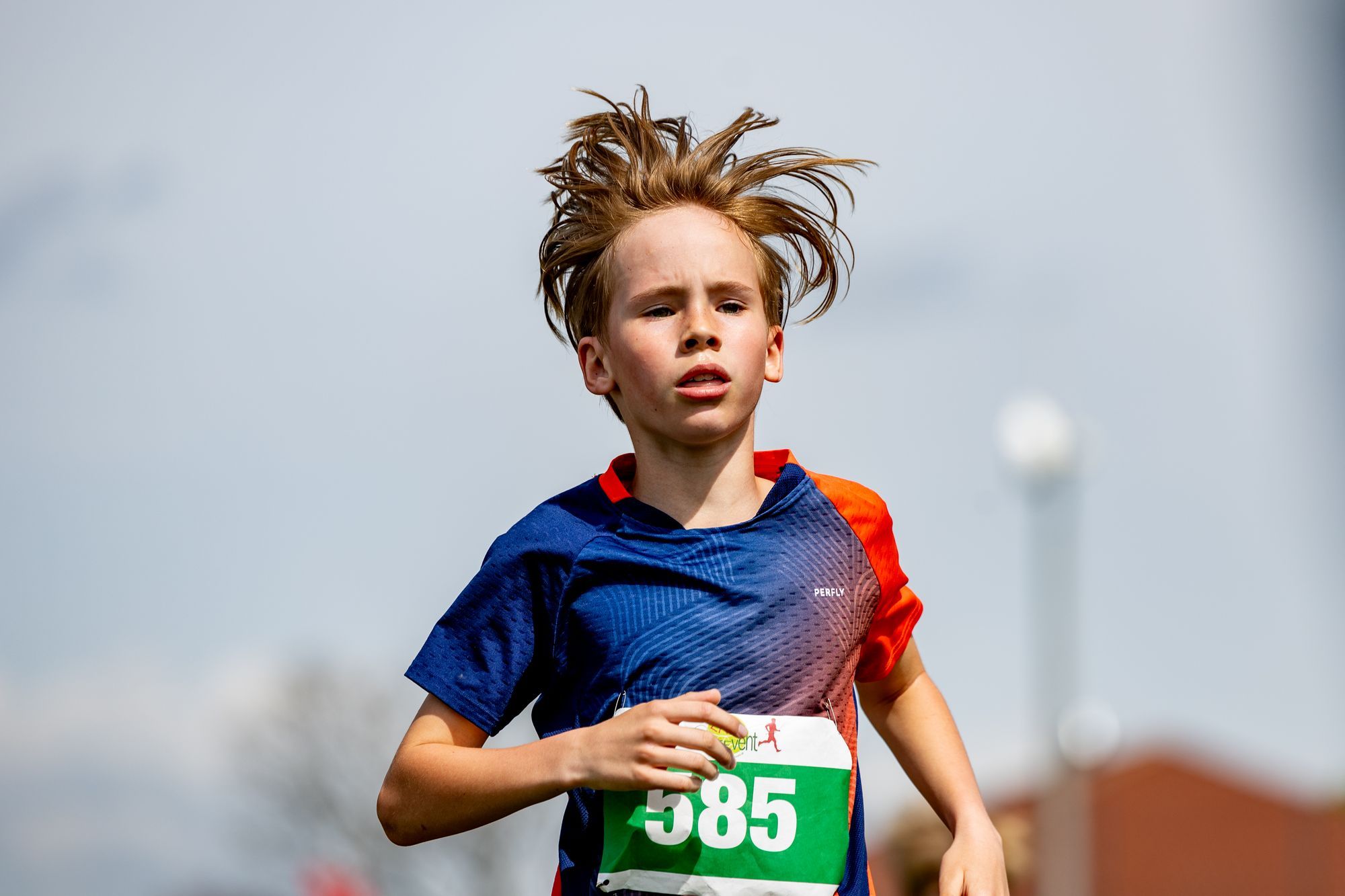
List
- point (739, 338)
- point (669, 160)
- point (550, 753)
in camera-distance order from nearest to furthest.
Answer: point (550, 753) < point (739, 338) < point (669, 160)

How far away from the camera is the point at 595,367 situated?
283 cm

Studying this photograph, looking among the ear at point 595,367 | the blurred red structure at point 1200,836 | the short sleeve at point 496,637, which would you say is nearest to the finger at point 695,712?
the short sleeve at point 496,637

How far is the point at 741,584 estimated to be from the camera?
255 cm

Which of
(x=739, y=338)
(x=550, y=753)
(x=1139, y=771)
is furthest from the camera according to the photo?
(x=1139, y=771)

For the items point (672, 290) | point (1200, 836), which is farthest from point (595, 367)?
point (1200, 836)

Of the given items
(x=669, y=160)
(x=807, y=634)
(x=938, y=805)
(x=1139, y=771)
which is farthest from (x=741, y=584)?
(x=1139, y=771)

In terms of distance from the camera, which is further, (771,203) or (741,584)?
(771,203)

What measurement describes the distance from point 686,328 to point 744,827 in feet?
2.63

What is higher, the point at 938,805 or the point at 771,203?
the point at 771,203

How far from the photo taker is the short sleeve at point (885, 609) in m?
2.71

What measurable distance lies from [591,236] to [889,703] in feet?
3.22

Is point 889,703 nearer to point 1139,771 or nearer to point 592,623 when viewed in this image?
point 592,623

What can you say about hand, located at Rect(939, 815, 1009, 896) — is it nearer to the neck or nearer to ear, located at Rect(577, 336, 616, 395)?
the neck

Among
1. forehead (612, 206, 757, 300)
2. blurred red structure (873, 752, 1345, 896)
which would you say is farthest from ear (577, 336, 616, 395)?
blurred red structure (873, 752, 1345, 896)
